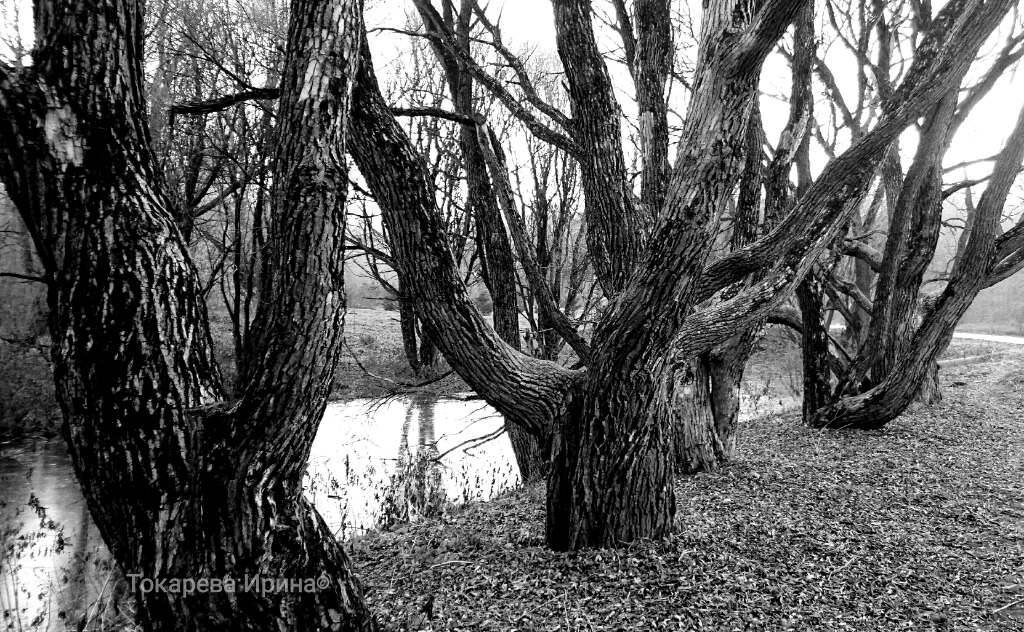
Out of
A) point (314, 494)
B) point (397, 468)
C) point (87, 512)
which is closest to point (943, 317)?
point (397, 468)

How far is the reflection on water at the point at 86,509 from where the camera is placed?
4.93m

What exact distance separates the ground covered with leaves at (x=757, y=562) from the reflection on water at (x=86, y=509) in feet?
5.70

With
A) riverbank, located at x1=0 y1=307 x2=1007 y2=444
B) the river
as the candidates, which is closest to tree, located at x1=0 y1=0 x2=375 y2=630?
the river

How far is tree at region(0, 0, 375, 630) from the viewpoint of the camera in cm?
223

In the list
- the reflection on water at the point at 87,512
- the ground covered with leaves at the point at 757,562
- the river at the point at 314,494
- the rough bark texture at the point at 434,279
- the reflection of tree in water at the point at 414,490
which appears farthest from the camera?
the reflection of tree in water at the point at 414,490

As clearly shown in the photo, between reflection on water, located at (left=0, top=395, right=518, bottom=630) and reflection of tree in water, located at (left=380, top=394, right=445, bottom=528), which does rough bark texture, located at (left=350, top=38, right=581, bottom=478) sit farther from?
reflection of tree in water, located at (left=380, top=394, right=445, bottom=528)

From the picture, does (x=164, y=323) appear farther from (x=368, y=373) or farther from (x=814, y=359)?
(x=814, y=359)

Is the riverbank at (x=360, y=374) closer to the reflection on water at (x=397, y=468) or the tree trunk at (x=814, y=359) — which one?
the reflection on water at (x=397, y=468)

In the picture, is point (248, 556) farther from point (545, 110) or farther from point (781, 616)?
point (545, 110)

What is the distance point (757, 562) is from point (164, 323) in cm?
309

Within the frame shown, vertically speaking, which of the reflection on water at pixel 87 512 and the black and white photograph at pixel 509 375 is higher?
the black and white photograph at pixel 509 375

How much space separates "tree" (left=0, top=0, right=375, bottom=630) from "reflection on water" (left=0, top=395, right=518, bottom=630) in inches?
82.9

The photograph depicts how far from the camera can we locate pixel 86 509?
733 cm

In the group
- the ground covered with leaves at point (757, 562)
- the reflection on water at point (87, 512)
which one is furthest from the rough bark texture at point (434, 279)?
the reflection on water at point (87, 512)
